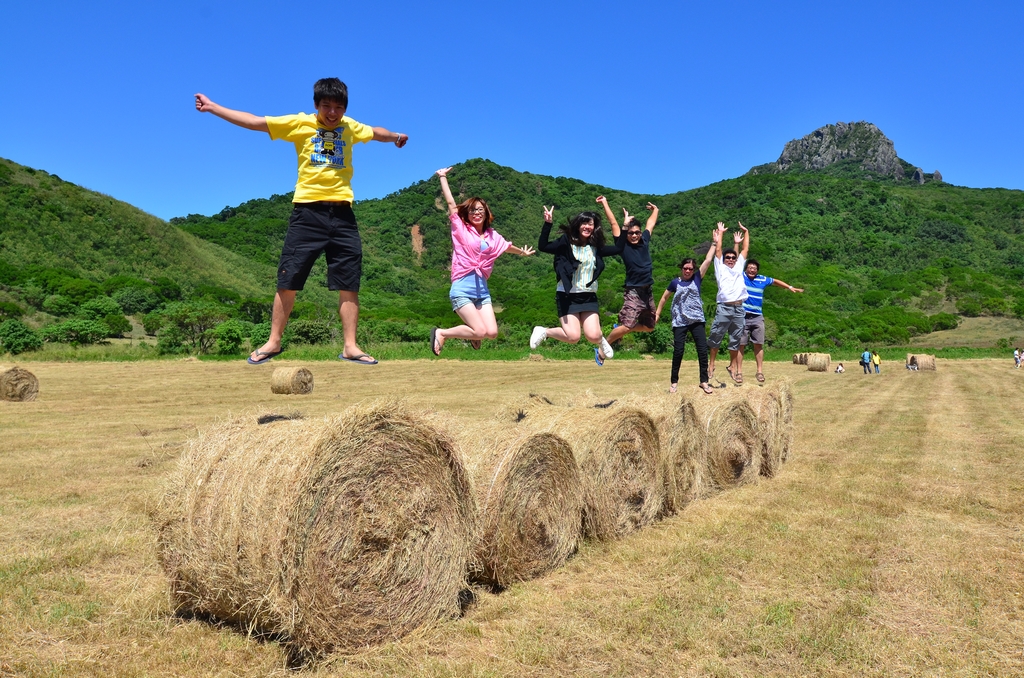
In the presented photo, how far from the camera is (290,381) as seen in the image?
2402cm

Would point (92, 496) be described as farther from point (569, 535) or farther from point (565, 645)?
point (565, 645)

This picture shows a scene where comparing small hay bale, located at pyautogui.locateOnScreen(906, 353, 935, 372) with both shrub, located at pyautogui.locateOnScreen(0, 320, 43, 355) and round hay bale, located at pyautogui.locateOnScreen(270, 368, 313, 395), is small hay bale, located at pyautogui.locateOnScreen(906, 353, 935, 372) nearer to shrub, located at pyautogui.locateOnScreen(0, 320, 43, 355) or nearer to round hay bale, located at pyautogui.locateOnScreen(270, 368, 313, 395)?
round hay bale, located at pyautogui.locateOnScreen(270, 368, 313, 395)

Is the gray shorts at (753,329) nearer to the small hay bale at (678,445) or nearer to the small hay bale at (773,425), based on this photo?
the small hay bale at (773,425)

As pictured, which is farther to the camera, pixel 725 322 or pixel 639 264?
pixel 725 322

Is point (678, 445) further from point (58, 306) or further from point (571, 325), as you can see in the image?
point (58, 306)

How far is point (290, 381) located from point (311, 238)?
63.2 ft

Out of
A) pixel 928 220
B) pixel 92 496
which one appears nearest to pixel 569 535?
pixel 92 496

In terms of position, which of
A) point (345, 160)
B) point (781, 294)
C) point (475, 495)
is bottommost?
point (475, 495)

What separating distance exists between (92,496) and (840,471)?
10435 millimetres

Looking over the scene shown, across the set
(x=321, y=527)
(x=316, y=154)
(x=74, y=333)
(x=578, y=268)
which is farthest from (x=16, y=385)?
(x=74, y=333)

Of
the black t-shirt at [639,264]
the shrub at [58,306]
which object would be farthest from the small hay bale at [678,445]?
the shrub at [58,306]

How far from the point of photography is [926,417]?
728 inches

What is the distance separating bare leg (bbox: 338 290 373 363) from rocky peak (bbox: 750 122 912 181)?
183 meters

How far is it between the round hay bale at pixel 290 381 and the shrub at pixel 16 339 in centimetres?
2534
